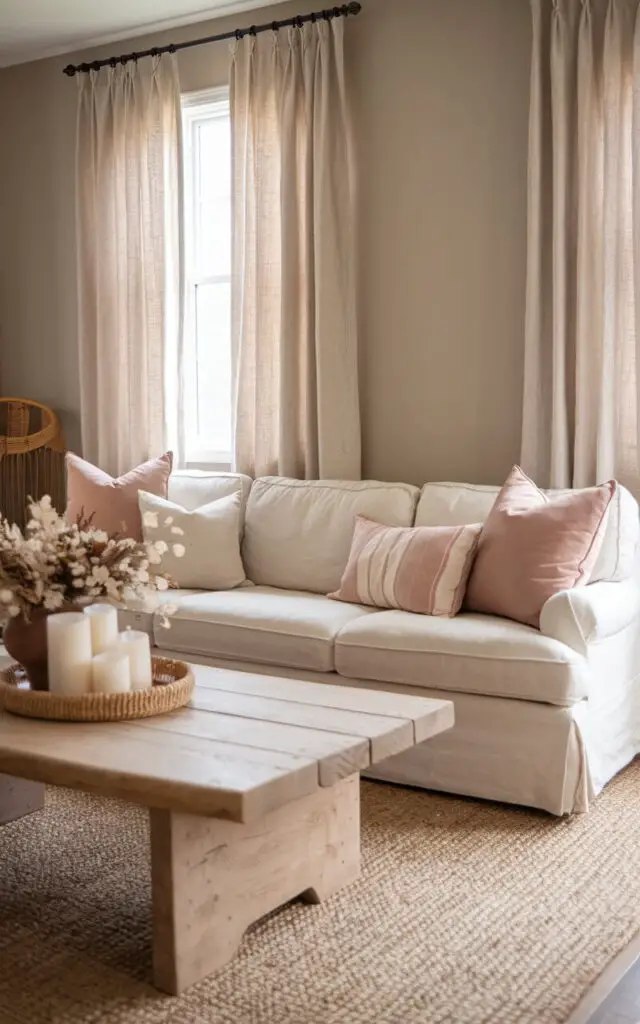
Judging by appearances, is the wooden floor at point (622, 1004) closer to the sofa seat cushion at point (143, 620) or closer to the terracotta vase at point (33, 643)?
the terracotta vase at point (33, 643)

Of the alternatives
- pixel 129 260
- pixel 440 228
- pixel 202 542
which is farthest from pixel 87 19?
pixel 202 542

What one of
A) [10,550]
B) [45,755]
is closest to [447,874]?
[45,755]

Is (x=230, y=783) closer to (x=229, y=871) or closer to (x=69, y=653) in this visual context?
(x=229, y=871)

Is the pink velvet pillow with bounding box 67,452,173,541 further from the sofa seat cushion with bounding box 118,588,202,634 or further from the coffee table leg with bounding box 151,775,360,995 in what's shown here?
the coffee table leg with bounding box 151,775,360,995

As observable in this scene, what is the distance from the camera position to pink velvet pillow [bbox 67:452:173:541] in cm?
432

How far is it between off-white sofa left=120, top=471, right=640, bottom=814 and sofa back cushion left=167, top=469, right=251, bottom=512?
475 mm

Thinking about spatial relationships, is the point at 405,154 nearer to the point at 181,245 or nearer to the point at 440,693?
the point at 181,245

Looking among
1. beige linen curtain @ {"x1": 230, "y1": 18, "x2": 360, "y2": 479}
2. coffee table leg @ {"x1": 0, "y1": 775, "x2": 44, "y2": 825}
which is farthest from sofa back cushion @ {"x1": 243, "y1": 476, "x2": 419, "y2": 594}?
coffee table leg @ {"x1": 0, "y1": 775, "x2": 44, "y2": 825}

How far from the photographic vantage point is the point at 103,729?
234 centimetres

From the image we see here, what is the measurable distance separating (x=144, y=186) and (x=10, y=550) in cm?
288

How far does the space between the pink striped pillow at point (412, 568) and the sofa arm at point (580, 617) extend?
0.38 m

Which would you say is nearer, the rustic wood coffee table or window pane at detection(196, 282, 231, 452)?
the rustic wood coffee table

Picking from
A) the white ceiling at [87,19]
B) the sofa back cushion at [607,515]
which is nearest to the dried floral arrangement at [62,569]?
the sofa back cushion at [607,515]

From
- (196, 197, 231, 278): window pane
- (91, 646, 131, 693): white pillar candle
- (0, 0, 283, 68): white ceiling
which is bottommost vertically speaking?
(91, 646, 131, 693): white pillar candle
